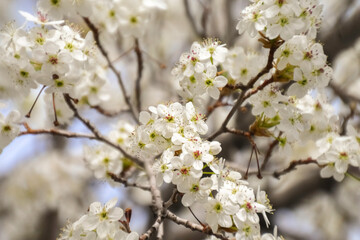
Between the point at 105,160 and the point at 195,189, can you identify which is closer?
the point at 195,189

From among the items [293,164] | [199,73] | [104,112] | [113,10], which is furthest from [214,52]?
[104,112]

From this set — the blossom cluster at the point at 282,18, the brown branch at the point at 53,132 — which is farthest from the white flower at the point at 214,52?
the brown branch at the point at 53,132

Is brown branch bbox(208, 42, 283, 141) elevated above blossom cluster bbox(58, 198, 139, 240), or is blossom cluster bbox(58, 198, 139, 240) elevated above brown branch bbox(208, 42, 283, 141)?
brown branch bbox(208, 42, 283, 141)

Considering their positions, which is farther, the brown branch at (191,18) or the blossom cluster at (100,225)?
the brown branch at (191,18)

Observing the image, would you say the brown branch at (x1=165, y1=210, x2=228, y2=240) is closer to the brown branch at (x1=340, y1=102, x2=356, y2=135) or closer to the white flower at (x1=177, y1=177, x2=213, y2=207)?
the white flower at (x1=177, y1=177, x2=213, y2=207)

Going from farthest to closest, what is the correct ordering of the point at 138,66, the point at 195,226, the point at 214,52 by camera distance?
the point at 138,66, the point at 214,52, the point at 195,226

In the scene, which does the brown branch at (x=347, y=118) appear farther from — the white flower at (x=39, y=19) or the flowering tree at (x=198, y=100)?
the white flower at (x=39, y=19)

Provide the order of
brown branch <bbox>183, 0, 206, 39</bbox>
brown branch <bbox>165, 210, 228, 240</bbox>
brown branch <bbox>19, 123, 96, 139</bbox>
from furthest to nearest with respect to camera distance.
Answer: brown branch <bbox>183, 0, 206, 39</bbox>, brown branch <bbox>19, 123, 96, 139</bbox>, brown branch <bbox>165, 210, 228, 240</bbox>

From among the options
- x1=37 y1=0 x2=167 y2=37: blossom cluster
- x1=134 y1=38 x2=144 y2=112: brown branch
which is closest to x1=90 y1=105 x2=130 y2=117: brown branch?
x1=134 y1=38 x2=144 y2=112: brown branch

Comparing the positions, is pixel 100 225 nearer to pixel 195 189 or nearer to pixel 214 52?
pixel 195 189

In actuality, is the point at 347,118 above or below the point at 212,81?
above
